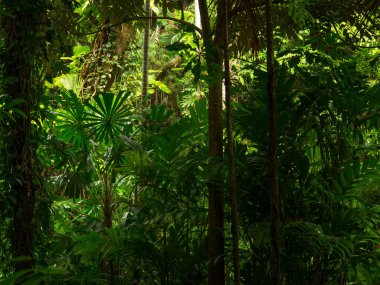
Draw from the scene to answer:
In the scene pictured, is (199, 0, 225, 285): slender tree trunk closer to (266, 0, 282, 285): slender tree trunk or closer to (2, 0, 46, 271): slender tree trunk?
(266, 0, 282, 285): slender tree trunk

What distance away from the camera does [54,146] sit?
329 centimetres

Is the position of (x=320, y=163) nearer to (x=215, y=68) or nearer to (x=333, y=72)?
(x=333, y=72)

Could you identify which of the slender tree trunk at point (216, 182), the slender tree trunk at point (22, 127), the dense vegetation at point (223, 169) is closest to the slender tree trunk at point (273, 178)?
the dense vegetation at point (223, 169)

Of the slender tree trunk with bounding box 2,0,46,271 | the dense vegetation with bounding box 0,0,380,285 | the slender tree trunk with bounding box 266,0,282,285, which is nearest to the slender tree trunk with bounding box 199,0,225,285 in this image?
the dense vegetation with bounding box 0,0,380,285

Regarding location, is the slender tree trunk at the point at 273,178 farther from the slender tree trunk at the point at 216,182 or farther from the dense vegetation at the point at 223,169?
the slender tree trunk at the point at 216,182

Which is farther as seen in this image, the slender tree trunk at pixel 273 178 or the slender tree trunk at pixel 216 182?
the slender tree trunk at pixel 216 182

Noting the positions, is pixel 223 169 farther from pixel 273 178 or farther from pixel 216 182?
pixel 273 178

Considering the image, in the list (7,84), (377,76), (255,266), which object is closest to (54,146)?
(7,84)

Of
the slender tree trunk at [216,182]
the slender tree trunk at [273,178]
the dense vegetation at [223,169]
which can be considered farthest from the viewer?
the slender tree trunk at [216,182]

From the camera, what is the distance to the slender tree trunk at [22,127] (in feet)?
8.56

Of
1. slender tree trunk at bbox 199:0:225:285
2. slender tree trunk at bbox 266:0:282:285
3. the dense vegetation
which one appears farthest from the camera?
slender tree trunk at bbox 199:0:225:285

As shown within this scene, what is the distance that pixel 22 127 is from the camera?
2633 millimetres

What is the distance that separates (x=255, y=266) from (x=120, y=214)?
1.59 meters

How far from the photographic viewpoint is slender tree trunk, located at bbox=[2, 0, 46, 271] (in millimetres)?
2609
